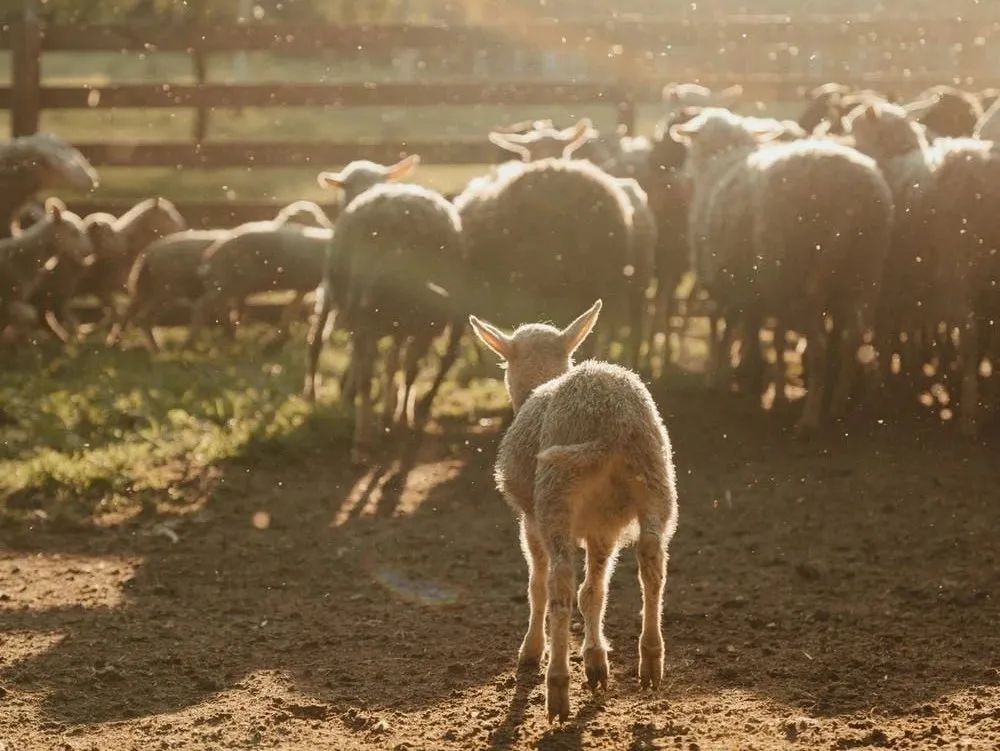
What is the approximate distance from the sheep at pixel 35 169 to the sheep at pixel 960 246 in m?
6.73

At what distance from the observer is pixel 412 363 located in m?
8.73

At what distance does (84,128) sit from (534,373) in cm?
2489

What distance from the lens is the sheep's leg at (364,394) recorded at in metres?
→ 8.14

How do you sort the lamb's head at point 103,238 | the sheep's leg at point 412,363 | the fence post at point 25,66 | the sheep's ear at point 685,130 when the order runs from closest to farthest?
the sheep's leg at point 412,363
the sheep's ear at point 685,130
the lamb's head at point 103,238
the fence post at point 25,66

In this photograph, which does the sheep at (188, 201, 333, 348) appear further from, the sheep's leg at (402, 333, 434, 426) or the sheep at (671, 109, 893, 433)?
the sheep at (671, 109, 893, 433)

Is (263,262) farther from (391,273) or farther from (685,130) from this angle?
(685,130)

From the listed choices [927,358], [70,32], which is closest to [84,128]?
[70,32]

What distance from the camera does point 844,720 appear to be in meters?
4.35

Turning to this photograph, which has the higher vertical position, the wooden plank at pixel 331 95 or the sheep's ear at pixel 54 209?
the wooden plank at pixel 331 95

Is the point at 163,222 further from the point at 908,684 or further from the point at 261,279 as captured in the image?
the point at 908,684

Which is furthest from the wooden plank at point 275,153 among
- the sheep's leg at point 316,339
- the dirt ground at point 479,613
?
the dirt ground at point 479,613

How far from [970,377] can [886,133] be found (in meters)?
1.83

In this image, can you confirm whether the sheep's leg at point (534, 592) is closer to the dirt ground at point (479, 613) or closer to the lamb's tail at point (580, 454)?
the dirt ground at point (479, 613)

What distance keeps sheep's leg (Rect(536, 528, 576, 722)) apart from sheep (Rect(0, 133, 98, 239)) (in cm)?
863
